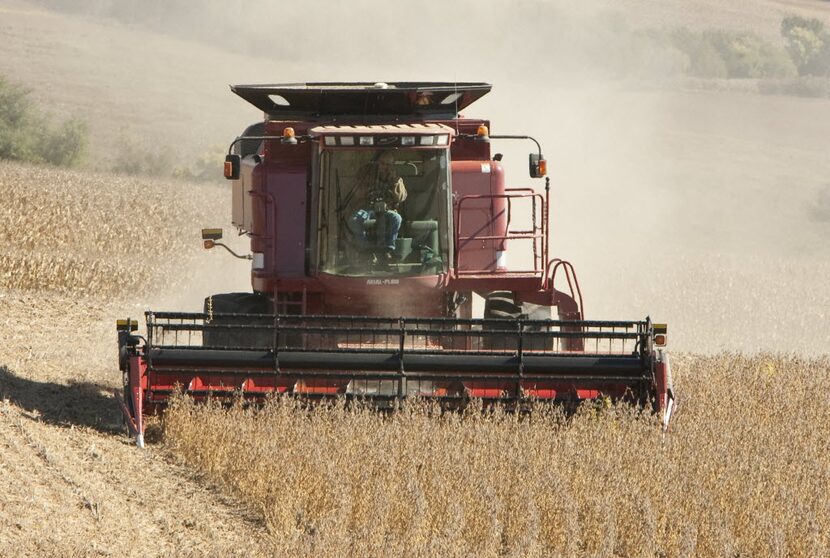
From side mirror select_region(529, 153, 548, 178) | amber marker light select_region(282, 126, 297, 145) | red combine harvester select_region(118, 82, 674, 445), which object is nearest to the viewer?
red combine harvester select_region(118, 82, 674, 445)

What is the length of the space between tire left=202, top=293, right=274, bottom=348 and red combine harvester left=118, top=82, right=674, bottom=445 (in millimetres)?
15

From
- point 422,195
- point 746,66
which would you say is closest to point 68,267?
point 422,195

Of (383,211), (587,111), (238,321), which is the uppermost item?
(587,111)

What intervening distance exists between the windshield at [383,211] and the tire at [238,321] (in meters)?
0.64

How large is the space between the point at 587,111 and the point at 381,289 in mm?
22402

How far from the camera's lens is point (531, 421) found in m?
8.53

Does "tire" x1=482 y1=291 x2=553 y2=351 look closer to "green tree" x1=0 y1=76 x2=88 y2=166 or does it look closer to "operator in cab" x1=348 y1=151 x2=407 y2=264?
"operator in cab" x1=348 y1=151 x2=407 y2=264

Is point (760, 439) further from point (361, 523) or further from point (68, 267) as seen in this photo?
point (68, 267)

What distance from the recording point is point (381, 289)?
9406 millimetres

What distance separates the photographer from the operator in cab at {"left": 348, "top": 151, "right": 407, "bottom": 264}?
31.1ft

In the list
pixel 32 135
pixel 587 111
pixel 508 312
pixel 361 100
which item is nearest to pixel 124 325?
pixel 361 100

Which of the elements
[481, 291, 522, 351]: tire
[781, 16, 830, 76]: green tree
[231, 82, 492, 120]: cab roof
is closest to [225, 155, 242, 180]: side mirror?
[231, 82, 492, 120]: cab roof

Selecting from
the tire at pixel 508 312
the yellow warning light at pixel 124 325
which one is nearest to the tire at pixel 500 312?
the tire at pixel 508 312

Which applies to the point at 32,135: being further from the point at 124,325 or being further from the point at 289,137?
the point at 124,325
